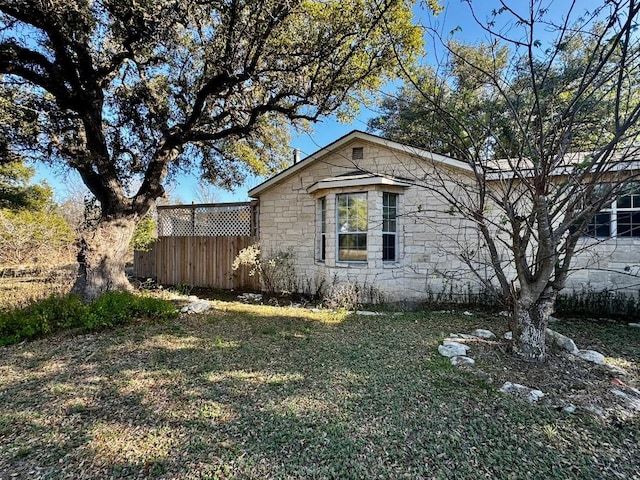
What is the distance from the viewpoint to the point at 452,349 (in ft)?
13.0

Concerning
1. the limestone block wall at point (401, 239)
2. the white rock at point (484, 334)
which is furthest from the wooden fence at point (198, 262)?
the white rock at point (484, 334)

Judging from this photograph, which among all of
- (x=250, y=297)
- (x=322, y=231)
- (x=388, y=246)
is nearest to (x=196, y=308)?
(x=250, y=297)

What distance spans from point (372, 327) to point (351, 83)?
209 inches

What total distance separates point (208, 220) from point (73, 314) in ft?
17.7

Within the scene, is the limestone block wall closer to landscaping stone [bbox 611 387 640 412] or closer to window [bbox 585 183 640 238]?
window [bbox 585 183 640 238]

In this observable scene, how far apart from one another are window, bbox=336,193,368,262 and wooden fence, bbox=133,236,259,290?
10.0 ft

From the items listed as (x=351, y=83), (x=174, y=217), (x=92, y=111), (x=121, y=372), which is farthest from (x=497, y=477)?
(x=174, y=217)

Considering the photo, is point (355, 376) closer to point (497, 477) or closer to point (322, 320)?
point (497, 477)

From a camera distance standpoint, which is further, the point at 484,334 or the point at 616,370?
the point at 484,334

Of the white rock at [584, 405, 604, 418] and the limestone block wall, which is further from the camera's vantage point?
the limestone block wall

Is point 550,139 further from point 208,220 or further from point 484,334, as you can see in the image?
point 208,220

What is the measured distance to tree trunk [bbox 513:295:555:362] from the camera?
357 centimetres

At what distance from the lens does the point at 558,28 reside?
9.09 ft

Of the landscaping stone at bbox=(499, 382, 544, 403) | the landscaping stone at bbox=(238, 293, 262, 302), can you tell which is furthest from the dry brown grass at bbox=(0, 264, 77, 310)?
the landscaping stone at bbox=(499, 382, 544, 403)
